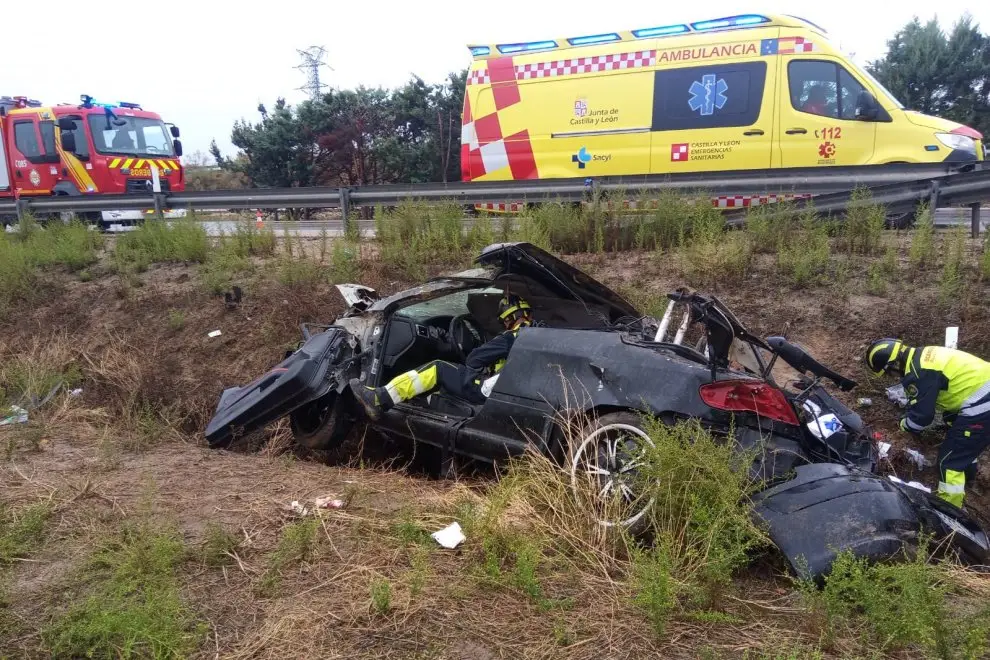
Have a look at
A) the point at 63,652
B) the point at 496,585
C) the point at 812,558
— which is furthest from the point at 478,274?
the point at 63,652

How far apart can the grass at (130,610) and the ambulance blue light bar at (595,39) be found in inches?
332

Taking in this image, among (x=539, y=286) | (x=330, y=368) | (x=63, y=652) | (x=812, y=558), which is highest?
(x=539, y=286)

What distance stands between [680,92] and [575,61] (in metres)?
1.54

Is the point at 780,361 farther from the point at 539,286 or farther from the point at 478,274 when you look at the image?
the point at 478,274

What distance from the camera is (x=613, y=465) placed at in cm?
334

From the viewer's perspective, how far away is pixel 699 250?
6.57 m

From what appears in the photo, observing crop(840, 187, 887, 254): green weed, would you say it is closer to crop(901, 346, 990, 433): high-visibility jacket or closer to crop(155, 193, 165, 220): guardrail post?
crop(901, 346, 990, 433): high-visibility jacket

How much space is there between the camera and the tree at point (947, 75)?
1892cm

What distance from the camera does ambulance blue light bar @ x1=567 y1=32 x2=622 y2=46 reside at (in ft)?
30.4

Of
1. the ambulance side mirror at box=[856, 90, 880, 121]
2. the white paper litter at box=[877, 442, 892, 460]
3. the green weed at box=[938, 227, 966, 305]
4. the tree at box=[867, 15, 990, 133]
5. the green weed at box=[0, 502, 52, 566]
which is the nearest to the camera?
the green weed at box=[0, 502, 52, 566]

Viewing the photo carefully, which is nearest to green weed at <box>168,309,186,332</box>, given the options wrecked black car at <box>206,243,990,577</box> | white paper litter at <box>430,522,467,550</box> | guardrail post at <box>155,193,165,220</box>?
guardrail post at <box>155,193,165,220</box>

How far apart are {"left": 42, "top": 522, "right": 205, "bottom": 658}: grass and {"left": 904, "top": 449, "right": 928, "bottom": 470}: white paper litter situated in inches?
175

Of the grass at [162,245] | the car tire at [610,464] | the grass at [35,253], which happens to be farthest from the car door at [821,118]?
the grass at [35,253]

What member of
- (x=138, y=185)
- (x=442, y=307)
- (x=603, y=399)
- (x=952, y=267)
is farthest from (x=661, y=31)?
(x=138, y=185)
